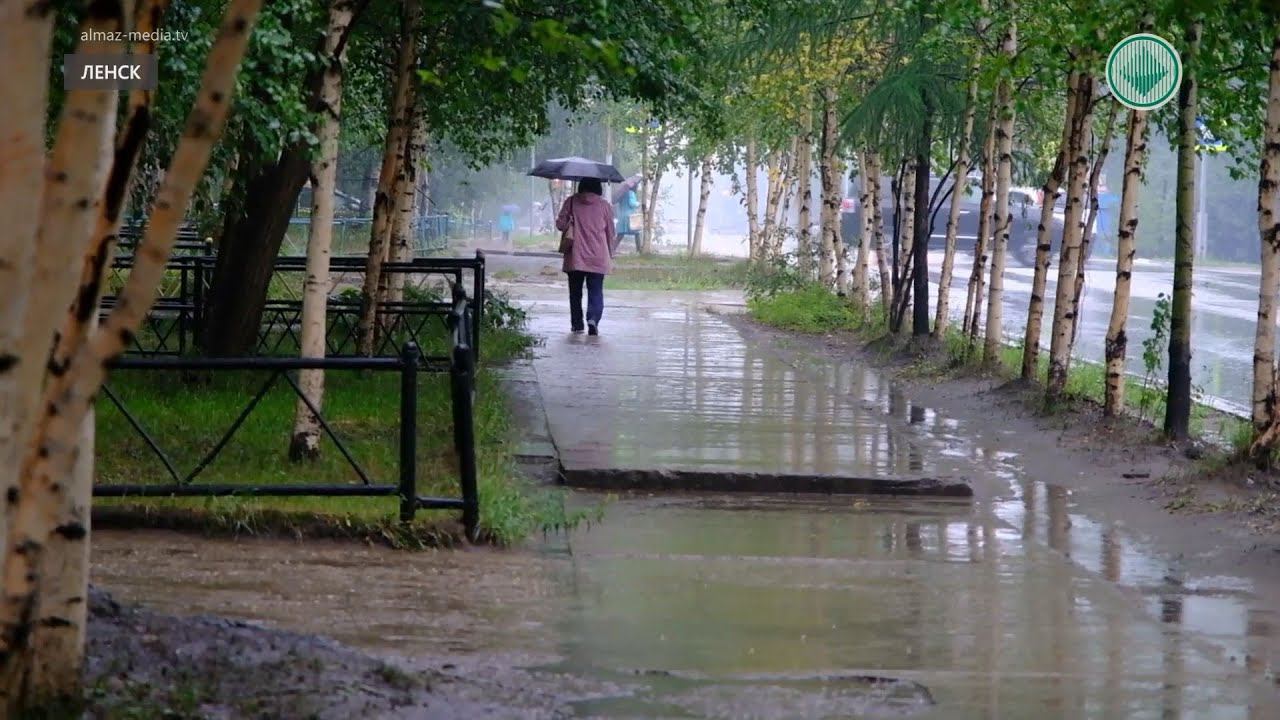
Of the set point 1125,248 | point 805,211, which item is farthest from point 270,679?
point 805,211

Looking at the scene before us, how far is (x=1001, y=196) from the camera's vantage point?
51.5ft

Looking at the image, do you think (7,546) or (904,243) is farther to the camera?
(904,243)

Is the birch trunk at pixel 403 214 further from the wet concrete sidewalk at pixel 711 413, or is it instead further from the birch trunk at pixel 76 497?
the birch trunk at pixel 76 497

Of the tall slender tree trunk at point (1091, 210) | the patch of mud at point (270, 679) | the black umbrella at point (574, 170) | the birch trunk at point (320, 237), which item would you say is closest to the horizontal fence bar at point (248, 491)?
the birch trunk at point (320, 237)

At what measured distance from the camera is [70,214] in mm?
4500

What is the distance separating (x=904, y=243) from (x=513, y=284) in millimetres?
12402

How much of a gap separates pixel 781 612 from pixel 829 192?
16899mm

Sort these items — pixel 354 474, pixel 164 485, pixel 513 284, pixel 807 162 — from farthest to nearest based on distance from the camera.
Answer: pixel 513 284 → pixel 807 162 → pixel 354 474 → pixel 164 485

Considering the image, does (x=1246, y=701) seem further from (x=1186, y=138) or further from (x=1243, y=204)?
(x=1243, y=204)

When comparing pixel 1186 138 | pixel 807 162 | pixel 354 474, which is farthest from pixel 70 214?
pixel 807 162

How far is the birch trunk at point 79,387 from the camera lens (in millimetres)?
4438

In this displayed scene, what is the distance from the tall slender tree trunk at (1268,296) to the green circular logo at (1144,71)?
66 centimetres

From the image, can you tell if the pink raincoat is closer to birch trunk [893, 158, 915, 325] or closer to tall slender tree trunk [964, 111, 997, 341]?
birch trunk [893, 158, 915, 325]

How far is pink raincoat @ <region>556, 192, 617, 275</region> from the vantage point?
64.1ft
